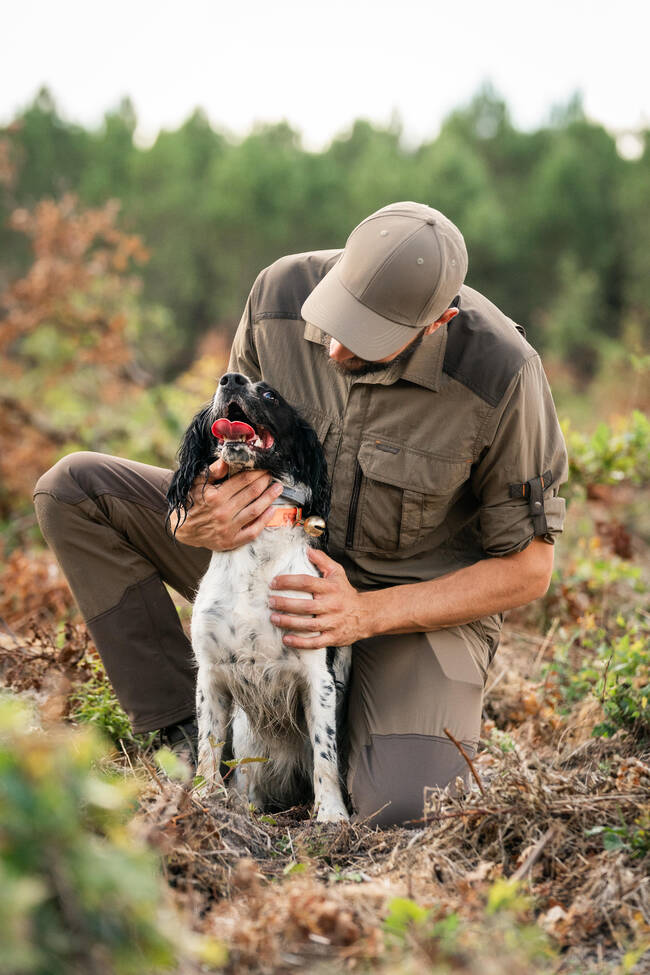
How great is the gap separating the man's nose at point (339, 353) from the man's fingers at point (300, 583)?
74cm

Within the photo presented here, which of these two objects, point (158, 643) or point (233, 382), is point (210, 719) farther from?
point (233, 382)

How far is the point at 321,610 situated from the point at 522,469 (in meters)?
0.83

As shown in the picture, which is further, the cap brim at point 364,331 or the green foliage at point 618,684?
the green foliage at point 618,684

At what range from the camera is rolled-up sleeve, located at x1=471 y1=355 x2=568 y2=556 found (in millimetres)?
→ 3008

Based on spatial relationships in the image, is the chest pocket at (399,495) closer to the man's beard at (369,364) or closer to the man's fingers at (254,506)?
the man's beard at (369,364)

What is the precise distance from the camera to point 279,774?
10.6ft

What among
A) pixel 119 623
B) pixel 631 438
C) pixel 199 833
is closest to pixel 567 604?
pixel 631 438

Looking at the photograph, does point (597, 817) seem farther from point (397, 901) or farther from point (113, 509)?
point (113, 509)

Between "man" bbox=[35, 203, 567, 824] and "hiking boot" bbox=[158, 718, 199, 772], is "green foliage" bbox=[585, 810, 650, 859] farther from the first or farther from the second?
"hiking boot" bbox=[158, 718, 199, 772]

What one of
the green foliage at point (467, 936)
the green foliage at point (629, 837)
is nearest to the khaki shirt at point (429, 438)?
the green foliage at point (629, 837)

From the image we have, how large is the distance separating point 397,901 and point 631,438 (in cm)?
344

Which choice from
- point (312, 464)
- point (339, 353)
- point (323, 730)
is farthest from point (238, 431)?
point (323, 730)

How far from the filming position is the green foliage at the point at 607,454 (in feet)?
15.0

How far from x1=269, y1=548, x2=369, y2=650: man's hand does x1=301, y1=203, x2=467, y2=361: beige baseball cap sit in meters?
0.75
